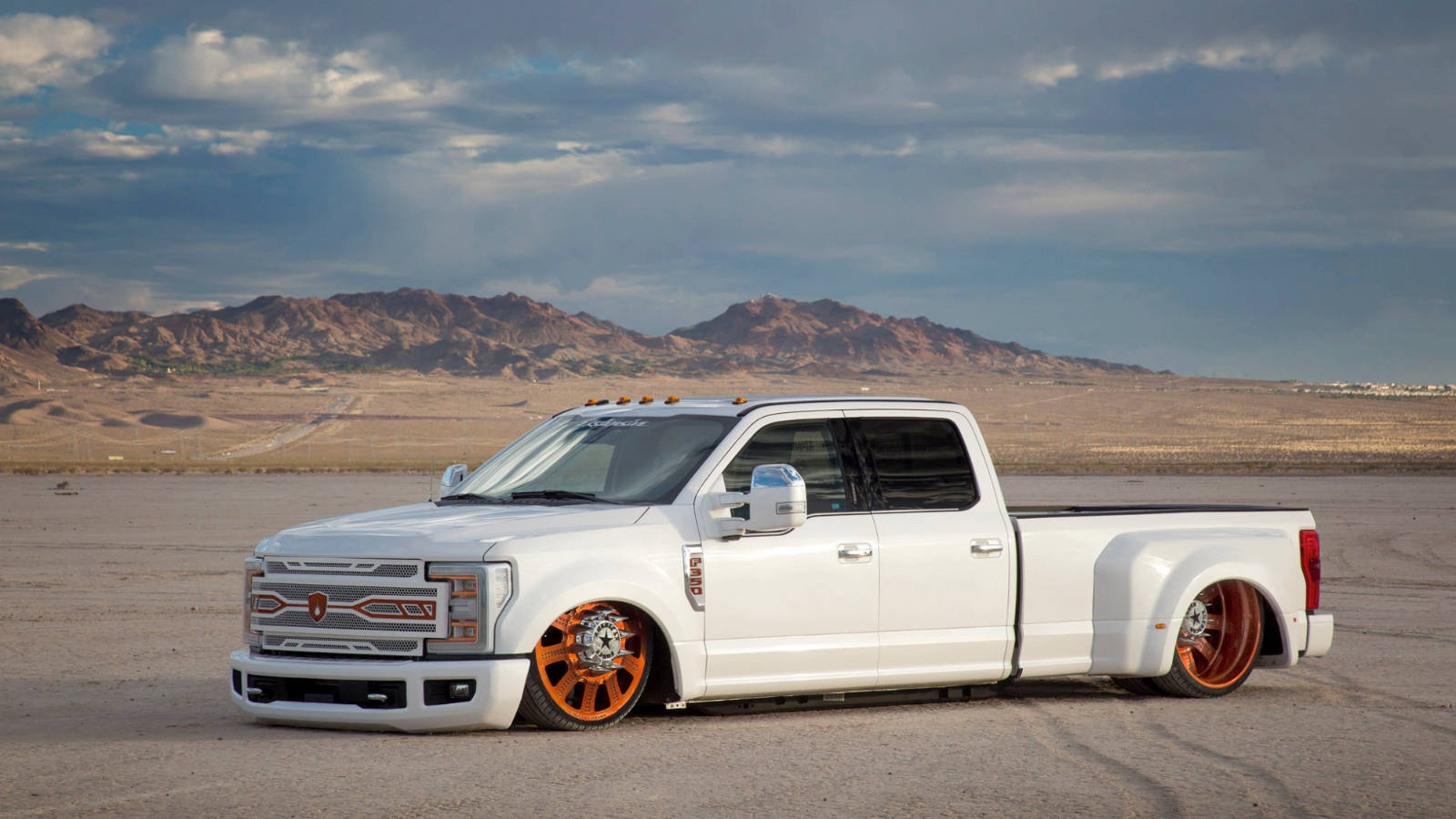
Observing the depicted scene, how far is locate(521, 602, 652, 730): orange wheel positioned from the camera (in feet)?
27.3

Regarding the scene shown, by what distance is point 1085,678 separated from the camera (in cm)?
1152

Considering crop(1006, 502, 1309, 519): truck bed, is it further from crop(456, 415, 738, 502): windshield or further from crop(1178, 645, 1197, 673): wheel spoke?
crop(456, 415, 738, 502): windshield

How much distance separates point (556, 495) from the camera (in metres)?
9.14

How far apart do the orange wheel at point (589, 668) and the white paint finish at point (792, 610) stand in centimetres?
44

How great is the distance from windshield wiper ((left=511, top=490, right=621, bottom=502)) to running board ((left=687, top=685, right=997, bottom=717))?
51.7 inches

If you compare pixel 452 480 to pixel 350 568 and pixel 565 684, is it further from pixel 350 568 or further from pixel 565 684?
pixel 565 684

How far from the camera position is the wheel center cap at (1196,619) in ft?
34.0

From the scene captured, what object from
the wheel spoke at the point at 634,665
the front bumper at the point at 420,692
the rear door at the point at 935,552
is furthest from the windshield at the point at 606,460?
the front bumper at the point at 420,692

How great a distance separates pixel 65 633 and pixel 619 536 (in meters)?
7.71

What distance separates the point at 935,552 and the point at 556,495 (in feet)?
7.50

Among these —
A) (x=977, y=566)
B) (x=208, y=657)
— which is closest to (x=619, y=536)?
(x=977, y=566)

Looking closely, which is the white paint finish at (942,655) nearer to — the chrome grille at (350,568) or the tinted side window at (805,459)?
the tinted side window at (805,459)

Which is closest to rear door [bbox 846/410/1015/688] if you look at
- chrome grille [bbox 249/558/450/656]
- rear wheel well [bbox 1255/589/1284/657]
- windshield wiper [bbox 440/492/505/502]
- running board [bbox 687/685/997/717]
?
running board [bbox 687/685/997/717]

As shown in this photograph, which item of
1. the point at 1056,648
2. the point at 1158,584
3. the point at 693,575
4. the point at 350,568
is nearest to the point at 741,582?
the point at 693,575
